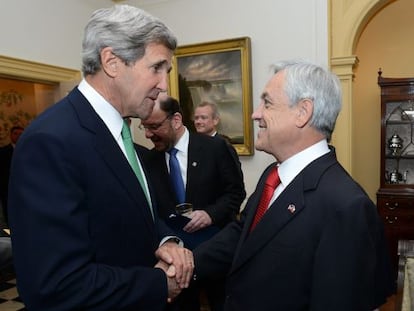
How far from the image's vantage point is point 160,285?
4.15 feet

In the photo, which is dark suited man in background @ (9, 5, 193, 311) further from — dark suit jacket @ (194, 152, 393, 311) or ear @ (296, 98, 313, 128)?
ear @ (296, 98, 313, 128)

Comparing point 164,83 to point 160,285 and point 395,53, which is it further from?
point 395,53

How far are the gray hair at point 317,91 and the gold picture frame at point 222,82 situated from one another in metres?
3.39

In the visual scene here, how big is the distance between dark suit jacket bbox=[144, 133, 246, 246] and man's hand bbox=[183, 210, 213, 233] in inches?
3.4

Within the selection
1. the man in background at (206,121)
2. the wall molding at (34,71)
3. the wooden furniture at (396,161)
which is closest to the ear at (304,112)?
the man in background at (206,121)

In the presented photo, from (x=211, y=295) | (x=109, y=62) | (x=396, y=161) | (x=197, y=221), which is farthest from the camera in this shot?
(x=396, y=161)

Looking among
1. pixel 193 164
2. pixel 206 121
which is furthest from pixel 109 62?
pixel 206 121

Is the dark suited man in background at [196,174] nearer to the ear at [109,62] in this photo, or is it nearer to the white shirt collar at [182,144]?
the white shirt collar at [182,144]

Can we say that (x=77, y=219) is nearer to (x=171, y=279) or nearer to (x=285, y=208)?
(x=171, y=279)

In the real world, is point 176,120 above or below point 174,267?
above

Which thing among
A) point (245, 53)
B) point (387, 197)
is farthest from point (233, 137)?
point (387, 197)

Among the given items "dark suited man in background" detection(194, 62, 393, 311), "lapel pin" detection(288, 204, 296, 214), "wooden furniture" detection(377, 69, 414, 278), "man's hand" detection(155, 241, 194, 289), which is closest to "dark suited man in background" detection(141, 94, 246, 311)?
"man's hand" detection(155, 241, 194, 289)

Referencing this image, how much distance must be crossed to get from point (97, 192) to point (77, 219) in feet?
0.34

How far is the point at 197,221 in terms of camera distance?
2.46 metres
